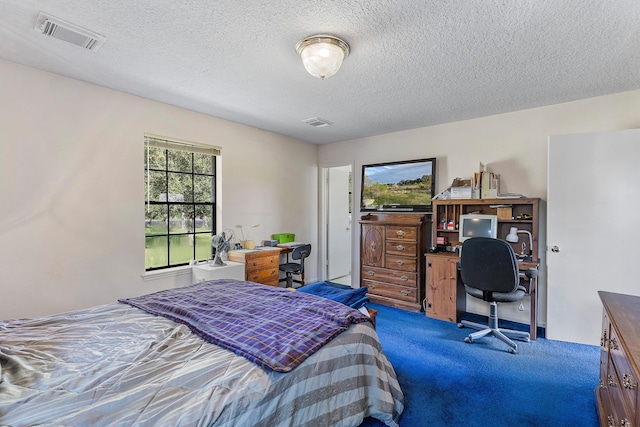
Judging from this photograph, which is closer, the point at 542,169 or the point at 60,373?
the point at 60,373

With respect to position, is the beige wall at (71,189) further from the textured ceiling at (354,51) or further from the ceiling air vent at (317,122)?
the ceiling air vent at (317,122)

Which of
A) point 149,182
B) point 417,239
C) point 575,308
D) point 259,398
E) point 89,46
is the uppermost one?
point 89,46

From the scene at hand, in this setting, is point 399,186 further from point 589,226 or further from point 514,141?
point 589,226

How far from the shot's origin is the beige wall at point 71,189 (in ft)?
8.01

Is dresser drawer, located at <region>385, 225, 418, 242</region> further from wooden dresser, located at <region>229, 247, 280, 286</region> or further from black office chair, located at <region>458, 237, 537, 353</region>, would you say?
wooden dresser, located at <region>229, 247, 280, 286</region>

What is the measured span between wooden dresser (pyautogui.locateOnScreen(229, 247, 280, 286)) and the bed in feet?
5.33

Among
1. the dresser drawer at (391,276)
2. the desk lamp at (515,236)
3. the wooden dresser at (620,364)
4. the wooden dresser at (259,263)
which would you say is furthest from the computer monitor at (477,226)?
the wooden dresser at (259,263)

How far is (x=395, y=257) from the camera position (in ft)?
13.5

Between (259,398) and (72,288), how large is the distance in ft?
8.41

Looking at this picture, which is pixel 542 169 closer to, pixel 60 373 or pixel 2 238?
pixel 60 373

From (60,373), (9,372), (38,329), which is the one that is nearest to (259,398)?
(60,373)

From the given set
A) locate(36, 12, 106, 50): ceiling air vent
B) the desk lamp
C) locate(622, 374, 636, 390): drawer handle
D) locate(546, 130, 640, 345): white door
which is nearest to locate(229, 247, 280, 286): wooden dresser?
locate(36, 12, 106, 50): ceiling air vent

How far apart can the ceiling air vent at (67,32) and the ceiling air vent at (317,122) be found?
2.33 metres

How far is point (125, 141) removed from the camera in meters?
3.07
